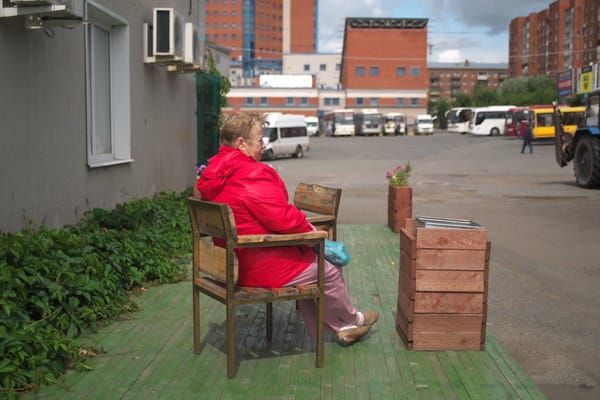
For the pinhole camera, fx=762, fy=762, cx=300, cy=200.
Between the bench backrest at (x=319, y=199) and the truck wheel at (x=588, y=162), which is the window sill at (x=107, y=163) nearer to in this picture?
the bench backrest at (x=319, y=199)

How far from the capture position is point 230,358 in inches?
174

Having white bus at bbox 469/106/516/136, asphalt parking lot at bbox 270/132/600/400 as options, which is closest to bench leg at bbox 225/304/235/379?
asphalt parking lot at bbox 270/132/600/400

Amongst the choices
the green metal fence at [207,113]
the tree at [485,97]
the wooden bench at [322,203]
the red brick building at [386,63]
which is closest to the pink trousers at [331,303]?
the wooden bench at [322,203]

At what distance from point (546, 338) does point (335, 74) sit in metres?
146

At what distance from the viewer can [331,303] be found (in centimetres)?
486

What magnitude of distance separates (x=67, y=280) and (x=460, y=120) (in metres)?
78.4

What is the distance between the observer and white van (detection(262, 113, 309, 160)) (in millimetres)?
38281

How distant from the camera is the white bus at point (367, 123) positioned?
78500mm

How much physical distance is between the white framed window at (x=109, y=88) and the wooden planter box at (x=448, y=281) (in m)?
4.94

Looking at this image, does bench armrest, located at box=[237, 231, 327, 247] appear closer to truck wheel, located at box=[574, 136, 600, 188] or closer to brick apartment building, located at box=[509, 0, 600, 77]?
truck wheel, located at box=[574, 136, 600, 188]

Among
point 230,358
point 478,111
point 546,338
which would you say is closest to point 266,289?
point 230,358

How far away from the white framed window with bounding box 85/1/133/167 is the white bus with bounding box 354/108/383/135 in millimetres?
69458

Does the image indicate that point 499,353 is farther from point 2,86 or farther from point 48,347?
point 2,86

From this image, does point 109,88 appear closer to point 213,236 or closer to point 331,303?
point 213,236
